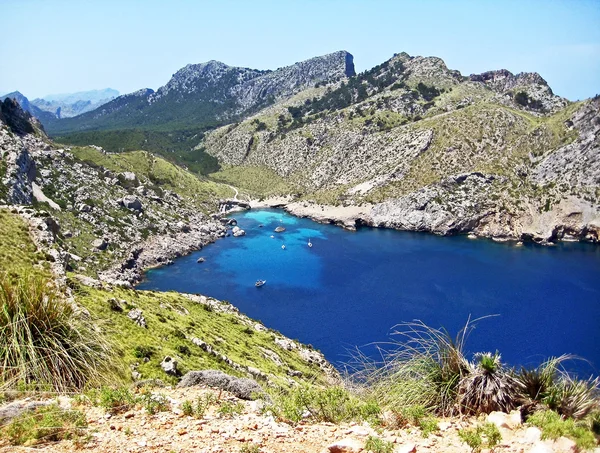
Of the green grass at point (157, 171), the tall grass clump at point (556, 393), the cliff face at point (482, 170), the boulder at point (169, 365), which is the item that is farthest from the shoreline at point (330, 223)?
the tall grass clump at point (556, 393)

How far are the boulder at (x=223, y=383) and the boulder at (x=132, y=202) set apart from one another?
114 metres

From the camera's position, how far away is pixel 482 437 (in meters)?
9.81

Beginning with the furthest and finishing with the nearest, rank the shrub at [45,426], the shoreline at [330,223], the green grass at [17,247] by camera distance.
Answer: the shoreline at [330,223] < the green grass at [17,247] < the shrub at [45,426]

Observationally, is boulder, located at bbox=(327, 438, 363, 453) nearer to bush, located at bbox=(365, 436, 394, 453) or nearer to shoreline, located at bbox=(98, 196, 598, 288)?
bush, located at bbox=(365, 436, 394, 453)

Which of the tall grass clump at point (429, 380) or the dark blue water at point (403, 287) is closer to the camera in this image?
the tall grass clump at point (429, 380)

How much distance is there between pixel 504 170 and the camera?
14600 centimetres

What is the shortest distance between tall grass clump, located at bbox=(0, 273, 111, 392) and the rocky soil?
144 cm

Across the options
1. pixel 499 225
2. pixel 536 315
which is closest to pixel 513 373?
pixel 536 315

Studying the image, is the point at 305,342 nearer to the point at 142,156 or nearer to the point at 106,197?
the point at 106,197

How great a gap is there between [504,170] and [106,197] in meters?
125

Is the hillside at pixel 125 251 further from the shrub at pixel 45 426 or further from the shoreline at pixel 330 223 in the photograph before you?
the shrub at pixel 45 426

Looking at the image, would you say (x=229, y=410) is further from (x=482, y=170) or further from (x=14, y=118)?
(x=482, y=170)

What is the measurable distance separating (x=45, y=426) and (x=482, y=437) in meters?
9.61

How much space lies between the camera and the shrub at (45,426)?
906 cm
